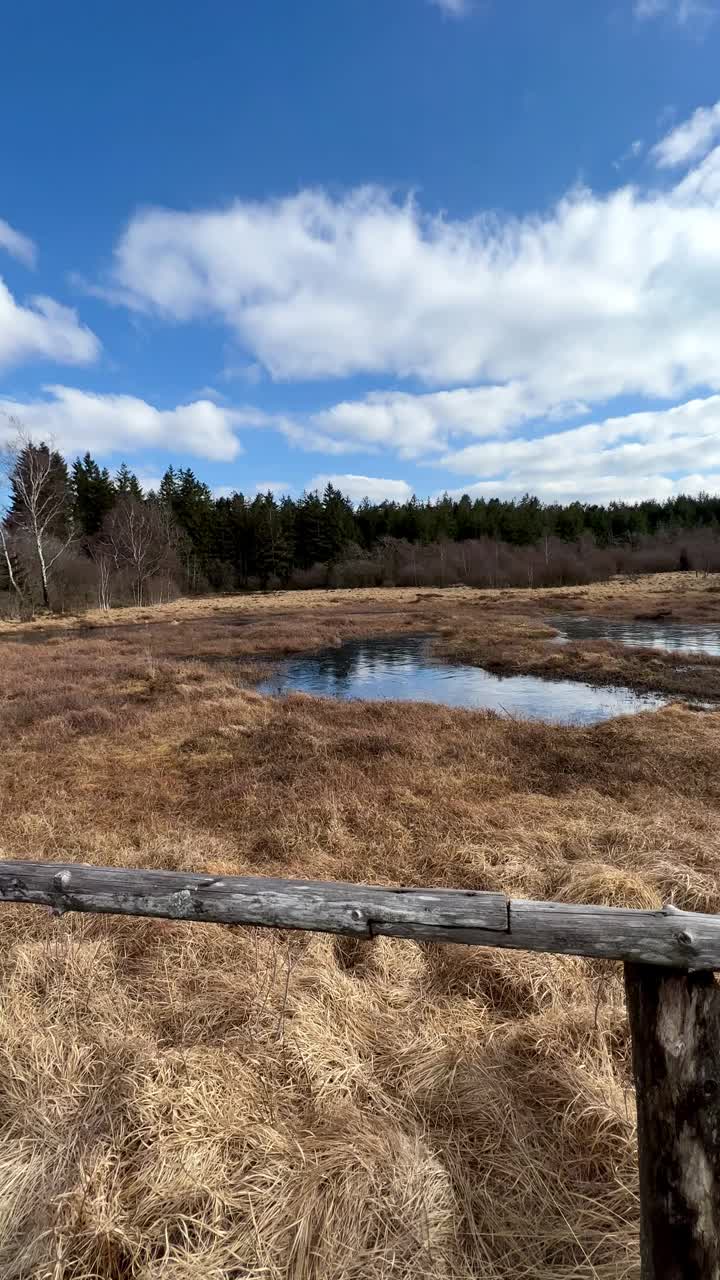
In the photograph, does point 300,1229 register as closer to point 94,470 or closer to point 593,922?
point 593,922

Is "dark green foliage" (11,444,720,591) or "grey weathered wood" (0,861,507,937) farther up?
"dark green foliage" (11,444,720,591)

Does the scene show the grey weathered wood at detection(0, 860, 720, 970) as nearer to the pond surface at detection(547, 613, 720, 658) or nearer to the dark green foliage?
the pond surface at detection(547, 613, 720, 658)

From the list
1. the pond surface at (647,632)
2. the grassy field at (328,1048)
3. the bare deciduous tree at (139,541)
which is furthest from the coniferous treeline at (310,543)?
the grassy field at (328,1048)

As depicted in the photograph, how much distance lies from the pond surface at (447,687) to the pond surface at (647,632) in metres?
8.84

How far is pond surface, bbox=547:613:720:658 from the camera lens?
26911mm

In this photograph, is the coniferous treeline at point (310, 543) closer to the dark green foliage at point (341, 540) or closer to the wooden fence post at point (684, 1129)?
the dark green foliage at point (341, 540)

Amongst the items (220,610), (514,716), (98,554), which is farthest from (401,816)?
(98,554)

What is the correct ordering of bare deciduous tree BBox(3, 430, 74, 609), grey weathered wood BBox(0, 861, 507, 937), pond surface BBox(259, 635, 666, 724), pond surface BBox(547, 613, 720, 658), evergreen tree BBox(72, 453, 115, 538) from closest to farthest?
grey weathered wood BBox(0, 861, 507, 937) < pond surface BBox(259, 635, 666, 724) < pond surface BBox(547, 613, 720, 658) < bare deciduous tree BBox(3, 430, 74, 609) < evergreen tree BBox(72, 453, 115, 538)

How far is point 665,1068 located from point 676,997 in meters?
0.24

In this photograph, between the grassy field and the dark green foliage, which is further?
the dark green foliage

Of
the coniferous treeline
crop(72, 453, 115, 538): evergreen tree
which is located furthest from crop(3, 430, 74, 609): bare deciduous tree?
crop(72, 453, 115, 538): evergreen tree

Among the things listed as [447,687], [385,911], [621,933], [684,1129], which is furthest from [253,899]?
[447,687]

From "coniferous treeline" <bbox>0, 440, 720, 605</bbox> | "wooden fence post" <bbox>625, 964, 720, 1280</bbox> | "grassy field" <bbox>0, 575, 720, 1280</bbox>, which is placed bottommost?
"grassy field" <bbox>0, 575, 720, 1280</bbox>

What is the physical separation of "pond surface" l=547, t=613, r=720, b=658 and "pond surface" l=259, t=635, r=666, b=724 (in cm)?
884
